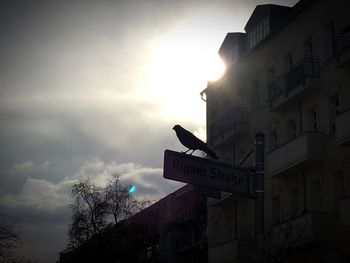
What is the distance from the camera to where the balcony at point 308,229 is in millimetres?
26812

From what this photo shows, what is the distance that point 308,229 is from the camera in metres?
27.0

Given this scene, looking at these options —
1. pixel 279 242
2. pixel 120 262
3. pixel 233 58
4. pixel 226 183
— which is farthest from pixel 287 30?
pixel 226 183

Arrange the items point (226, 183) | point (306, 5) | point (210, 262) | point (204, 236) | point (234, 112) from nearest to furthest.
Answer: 1. point (226, 183)
2. point (306, 5)
3. point (210, 262)
4. point (234, 112)
5. point (204, 236)

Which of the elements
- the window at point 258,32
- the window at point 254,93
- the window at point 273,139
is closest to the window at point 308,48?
the window at point 273,139

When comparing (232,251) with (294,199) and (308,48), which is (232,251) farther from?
(308,48)

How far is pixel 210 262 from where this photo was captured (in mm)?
34875

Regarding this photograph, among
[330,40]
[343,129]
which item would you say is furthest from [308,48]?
[343,129]

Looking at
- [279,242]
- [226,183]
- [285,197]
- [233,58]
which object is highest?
[233,58]

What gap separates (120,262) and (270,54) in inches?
740

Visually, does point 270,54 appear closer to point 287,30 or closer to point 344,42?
point 287,30

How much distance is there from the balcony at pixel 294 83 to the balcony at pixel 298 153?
8.13ft

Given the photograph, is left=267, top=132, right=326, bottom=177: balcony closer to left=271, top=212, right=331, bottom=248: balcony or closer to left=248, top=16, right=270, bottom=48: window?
left=271, top=212, right=331, bottom=248: balcony

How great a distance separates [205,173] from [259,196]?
94 centimetres

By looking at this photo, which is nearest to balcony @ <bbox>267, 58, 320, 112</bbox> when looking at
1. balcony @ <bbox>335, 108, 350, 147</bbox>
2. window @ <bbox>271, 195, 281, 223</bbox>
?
balcony @ <bbox>335, 108, 350, 147</bbox>
